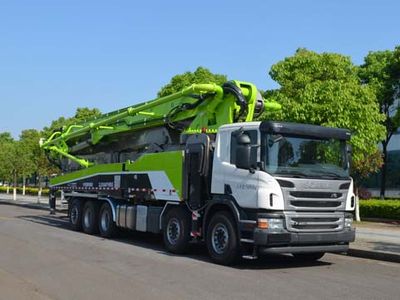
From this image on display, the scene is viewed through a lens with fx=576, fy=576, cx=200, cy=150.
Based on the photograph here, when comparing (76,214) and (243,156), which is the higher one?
(243,156)

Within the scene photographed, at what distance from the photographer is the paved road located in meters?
8.34

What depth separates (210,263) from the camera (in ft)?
37.8

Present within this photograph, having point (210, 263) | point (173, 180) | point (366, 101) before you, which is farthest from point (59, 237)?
point (366, 101)

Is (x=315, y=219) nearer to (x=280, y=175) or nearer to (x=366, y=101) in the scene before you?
(x=280, y=175)

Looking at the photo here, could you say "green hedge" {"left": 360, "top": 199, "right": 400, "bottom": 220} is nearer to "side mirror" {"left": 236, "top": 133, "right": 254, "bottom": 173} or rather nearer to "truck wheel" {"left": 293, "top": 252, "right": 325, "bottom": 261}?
"truck wheel" {"left": 293, "top": 252, "right": 325, "bottom": 261}

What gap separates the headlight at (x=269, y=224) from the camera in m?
10.6

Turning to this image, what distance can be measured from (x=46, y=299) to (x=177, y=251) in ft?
17.4

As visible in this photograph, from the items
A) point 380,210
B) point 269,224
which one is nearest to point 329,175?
point 269,224

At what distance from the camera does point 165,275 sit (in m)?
9.89

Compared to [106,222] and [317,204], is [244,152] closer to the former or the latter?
[317,204]

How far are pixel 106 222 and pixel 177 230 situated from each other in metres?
4.45

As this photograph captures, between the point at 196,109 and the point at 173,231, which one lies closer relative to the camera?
the point at 173,231

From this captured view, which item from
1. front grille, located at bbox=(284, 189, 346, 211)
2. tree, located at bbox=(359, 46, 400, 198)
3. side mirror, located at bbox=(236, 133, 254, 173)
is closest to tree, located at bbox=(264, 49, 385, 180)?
front grille, located at bbox=(284, 189, 346, 211)

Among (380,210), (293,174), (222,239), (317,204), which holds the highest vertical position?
(293,174)
